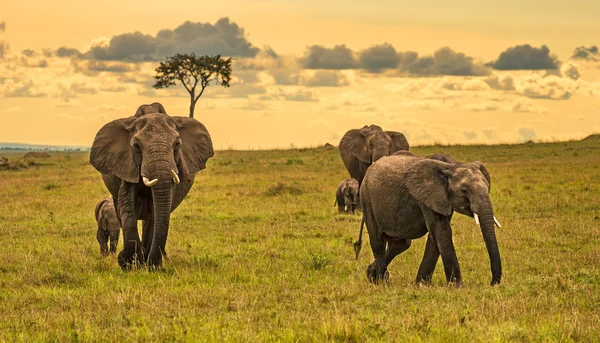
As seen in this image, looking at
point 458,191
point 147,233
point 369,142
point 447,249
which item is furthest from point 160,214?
point 369,142

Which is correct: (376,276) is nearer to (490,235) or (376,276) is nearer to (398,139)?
(490,235)

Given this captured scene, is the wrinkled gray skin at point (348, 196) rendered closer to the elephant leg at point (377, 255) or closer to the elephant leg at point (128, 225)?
the elephant leg at point (377, 255)

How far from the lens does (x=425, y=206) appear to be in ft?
38.0

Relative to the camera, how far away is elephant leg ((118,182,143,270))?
13.5 metres

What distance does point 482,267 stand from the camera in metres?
14.1

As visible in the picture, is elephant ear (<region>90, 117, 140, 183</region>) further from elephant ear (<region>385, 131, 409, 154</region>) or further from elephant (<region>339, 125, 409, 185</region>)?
elephant ear (<region>385, 131, 409, 154</region>)

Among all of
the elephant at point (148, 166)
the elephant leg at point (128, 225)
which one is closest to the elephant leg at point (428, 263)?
the elephant at point (148, 166)

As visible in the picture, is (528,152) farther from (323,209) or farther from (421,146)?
Answer: (323,209)

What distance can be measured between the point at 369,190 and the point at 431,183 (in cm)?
168

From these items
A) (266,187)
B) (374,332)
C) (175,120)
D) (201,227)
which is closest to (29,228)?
(201,227)

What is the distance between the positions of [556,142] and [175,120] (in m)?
41.5

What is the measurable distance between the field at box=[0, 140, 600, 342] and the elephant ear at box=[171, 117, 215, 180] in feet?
5.73

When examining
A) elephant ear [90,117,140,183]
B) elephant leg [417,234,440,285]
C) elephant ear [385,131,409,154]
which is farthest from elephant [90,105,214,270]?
elephant ear [385,131,409,154]

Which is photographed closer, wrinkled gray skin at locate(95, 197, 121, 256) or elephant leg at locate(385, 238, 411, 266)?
elephant leg at locate(385, 238, 411, 266)
